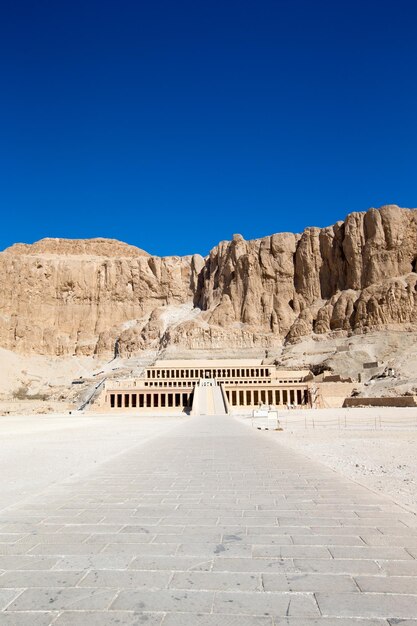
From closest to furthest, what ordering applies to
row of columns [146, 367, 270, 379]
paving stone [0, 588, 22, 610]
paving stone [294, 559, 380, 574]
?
paving stone [0, 588, 22, 610] < paving stone [294, 559, 380, 574] < row of columns [146, 367, 270, 379]

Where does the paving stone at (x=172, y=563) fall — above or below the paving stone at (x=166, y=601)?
below

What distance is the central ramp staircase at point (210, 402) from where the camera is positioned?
48.6 m

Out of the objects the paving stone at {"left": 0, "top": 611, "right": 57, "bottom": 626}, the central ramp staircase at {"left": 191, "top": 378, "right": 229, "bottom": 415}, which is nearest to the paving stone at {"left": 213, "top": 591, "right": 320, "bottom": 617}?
the paving stone at {"left": 0, "top": 611, "right": 57, "bottom": 626}

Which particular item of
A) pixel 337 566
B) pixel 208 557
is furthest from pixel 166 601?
pixel 337 566

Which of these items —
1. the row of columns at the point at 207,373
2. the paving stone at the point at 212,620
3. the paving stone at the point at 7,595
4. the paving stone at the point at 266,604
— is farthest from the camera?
the row of columns at the point at 207,373

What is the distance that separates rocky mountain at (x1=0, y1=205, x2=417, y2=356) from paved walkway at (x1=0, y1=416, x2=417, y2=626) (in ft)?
270

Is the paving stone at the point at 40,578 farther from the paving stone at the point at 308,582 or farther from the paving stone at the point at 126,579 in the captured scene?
the paving stone at the point at 308,582

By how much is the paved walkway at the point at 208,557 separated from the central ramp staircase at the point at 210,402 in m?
40.7

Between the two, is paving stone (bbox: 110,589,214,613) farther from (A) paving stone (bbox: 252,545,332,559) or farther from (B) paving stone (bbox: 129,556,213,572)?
(A) paving stone (bbox: 252,545,332,559)

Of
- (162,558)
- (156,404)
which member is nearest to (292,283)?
(156,404)

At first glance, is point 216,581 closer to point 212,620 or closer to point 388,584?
point 212,620

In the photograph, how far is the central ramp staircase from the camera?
4857 cm

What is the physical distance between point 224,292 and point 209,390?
2185 inches

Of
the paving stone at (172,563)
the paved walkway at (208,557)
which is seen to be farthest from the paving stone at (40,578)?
the paving stone at (172,563)
